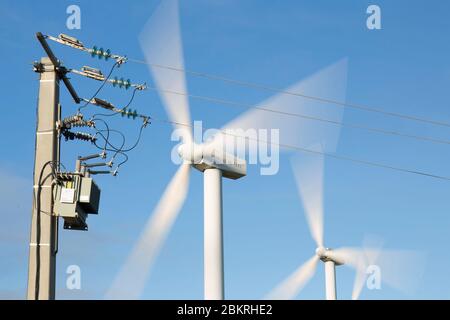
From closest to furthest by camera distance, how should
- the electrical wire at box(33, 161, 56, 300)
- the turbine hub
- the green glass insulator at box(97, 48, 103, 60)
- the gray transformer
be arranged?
the electrical wire at box(33, 161, 56, 300) → the gray transformer → the green glass insulator at box(97, 48, 103, 60) → the turbine hub

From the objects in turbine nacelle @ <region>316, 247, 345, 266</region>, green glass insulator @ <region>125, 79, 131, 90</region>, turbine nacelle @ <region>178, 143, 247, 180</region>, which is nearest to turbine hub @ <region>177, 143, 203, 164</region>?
turbine nacelle @ <region>178, 143, 247, 180</region>

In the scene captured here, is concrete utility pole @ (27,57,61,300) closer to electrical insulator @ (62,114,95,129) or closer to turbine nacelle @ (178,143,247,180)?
electrical insulator @ (62,114,95,129)

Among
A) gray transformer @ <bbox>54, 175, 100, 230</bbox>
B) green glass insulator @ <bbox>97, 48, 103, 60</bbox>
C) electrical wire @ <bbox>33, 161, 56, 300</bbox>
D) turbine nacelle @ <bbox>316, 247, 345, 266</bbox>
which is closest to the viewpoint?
electrical wire @ <bbox>33, 161, 56, 300</bbox>

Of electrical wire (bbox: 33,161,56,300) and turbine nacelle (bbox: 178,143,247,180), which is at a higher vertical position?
turbine nacelle (bbox: 178,143,247,180)

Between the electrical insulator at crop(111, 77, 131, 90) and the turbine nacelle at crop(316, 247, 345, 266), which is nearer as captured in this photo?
the electrical insulator at crop(111, 77, 131, 90)

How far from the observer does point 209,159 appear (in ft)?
99.0

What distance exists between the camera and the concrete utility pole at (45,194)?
2244cm

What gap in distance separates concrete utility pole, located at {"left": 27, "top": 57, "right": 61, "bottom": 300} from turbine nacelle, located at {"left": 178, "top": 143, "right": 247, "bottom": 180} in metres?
6.80

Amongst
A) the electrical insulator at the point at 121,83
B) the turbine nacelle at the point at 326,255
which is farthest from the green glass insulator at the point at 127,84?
the turbine nacelle at the point at 326,255

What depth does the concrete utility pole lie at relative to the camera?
2244 centimetres

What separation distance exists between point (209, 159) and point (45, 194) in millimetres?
7976
